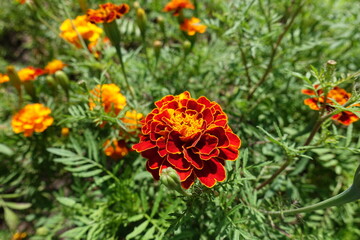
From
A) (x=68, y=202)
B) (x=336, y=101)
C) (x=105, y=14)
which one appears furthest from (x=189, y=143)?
(x=68, y=202)

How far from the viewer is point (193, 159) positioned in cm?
72

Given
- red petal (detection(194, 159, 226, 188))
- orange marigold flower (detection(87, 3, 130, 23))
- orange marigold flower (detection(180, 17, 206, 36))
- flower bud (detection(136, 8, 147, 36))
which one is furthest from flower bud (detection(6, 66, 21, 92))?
red petal (detection(194, 159, 226, 188))

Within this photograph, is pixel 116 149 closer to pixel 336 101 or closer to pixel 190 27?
pixel 190 27

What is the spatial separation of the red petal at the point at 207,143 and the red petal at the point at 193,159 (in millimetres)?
24

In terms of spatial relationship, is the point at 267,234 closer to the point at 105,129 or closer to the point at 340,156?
the point at 340,156

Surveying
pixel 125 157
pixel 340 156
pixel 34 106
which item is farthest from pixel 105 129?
pixel 340 156

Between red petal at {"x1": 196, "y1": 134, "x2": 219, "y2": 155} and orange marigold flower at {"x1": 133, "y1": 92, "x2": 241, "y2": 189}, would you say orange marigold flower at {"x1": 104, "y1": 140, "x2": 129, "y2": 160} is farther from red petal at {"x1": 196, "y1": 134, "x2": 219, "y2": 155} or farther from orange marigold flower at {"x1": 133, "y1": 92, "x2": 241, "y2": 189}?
red petal at {"x1": 196, "y1": 134, "x2": 219, "y2": 155}

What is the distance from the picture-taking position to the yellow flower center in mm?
746

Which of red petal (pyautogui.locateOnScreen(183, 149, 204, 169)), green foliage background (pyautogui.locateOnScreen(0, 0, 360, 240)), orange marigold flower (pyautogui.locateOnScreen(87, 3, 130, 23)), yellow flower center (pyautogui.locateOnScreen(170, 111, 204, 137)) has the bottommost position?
green foliage background (pyautogui.locateOnScreen(0, 0, 360, 240))

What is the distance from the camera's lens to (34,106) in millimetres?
1369

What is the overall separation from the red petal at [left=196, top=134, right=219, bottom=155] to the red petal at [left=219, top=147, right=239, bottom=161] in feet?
0.19

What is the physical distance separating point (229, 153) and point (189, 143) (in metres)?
0.12

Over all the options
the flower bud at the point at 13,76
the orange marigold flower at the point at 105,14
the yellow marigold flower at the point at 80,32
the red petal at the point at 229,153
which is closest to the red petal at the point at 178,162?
the red petal at the point at 229,153

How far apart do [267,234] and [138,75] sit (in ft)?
3.67
